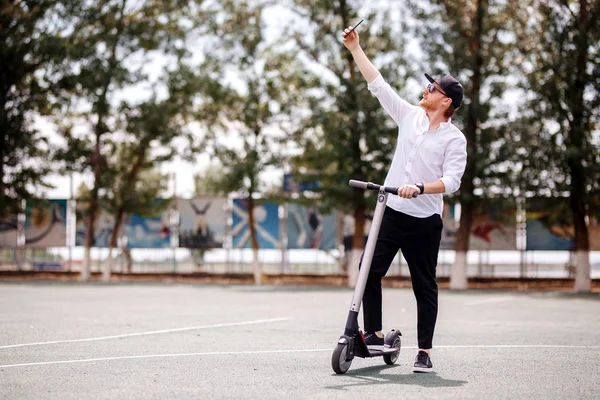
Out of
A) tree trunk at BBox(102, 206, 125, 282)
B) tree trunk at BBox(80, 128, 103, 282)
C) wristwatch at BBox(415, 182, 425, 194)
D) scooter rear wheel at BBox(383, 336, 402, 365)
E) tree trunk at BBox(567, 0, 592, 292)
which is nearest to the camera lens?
wristwatch at BBox(415, 182, 425, 194)

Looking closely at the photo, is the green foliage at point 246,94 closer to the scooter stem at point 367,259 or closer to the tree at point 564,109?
the tree at point 564,109

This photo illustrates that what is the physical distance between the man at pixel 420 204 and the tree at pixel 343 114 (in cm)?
2163

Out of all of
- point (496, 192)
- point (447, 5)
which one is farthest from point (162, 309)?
Answer: point (447, 5)

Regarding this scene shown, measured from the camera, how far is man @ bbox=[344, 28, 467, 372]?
6363mm

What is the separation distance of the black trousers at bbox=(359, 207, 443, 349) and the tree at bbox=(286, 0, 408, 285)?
21764 millimetres

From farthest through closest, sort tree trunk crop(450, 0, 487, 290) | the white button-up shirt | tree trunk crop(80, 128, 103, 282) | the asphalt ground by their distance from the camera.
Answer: tree trunk crop(80, 128, 103, 282), tree trunk crop(450, 0, 487, 290), the white button-up shirt, the asphalt ground

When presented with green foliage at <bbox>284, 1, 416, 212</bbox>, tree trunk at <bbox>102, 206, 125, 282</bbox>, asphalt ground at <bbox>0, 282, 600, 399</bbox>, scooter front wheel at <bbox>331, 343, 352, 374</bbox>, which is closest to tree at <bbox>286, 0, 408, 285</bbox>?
Answer: green foliage at <bbox>284, 1, 416, 212</bbox>

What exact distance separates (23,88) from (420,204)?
102 feet

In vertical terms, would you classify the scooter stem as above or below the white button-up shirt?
below

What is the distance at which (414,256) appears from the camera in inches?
252

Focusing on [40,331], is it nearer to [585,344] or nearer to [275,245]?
[585,344]

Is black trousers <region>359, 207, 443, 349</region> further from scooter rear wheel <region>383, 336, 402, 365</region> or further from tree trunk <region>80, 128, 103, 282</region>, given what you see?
tree trunk <region>80, 128, 103, 282</region>

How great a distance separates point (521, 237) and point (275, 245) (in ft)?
29.8

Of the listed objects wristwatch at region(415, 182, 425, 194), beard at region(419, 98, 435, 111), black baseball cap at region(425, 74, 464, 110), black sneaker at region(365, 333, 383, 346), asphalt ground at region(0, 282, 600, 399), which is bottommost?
asphalt ground at region(0, 282, 600, 399)
